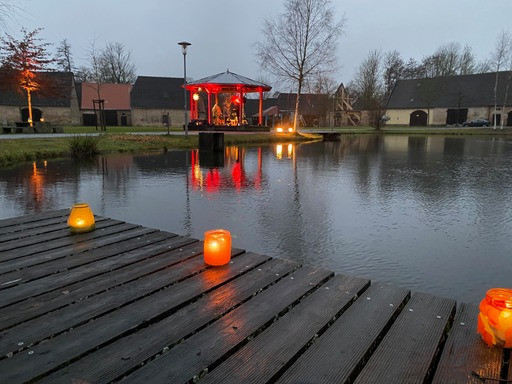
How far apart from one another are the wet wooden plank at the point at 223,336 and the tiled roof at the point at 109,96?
159 ft

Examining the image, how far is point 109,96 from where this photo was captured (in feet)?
155

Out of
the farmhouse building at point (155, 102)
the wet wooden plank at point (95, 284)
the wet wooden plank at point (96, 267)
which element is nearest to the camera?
the wet wooden plank at point (95, 284)

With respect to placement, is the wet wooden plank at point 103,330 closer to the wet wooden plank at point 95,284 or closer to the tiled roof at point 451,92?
the wet wooden plank at point 95,284

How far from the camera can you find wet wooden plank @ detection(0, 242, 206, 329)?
90.9 inches

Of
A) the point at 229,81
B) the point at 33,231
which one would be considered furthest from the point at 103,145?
the point at 33,231

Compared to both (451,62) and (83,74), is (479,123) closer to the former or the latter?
(451,62)

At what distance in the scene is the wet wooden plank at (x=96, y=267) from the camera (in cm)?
260

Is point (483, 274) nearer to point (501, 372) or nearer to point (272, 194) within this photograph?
point (501, 372)

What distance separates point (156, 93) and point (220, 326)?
5082 cm

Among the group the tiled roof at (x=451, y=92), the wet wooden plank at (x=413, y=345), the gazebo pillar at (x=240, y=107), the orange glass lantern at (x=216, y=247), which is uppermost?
the tiled roof at (x=451, y=92)

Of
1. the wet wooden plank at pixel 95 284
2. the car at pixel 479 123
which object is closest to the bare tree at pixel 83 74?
the car at pixel 479 123

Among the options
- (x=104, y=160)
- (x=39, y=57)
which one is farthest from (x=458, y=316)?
(x=39, y=57)

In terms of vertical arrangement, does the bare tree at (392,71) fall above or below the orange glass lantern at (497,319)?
above

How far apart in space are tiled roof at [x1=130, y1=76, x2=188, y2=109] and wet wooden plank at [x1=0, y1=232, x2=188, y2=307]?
46.9 metres
